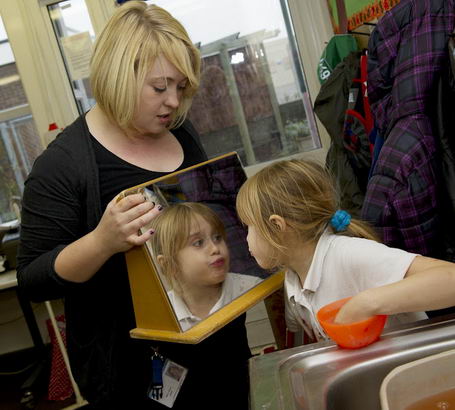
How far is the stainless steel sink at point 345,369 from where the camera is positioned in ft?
1.99

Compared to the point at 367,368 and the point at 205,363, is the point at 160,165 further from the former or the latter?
the point at 367,368

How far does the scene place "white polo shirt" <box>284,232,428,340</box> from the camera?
3.00 ft

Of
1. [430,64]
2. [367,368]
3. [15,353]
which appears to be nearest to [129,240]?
[367,368]

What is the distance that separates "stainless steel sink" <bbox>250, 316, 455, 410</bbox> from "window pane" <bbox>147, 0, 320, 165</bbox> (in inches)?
86.9

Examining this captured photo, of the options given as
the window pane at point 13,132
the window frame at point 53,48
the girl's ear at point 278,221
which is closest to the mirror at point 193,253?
the girl's ear at point 278,221

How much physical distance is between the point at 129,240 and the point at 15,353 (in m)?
2.98

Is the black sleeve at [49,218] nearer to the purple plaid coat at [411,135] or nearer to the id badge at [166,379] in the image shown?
the id badge at [166,379]

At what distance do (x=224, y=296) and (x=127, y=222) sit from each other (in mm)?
267

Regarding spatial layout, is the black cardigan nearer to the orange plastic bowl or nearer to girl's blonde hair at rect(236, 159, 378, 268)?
girl's blonde hair at rect(236, 159, 378, 268)

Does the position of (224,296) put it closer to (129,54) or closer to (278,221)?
(278,221)

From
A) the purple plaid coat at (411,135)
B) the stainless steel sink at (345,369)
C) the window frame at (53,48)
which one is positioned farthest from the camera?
the window frame at (53,48)

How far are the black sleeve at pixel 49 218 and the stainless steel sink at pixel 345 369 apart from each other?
57 cm

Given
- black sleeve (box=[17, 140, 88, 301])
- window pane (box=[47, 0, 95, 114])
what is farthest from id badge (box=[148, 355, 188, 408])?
window pane (box=[47, 0, 95, 114])

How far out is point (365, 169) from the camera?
6.49 feet
